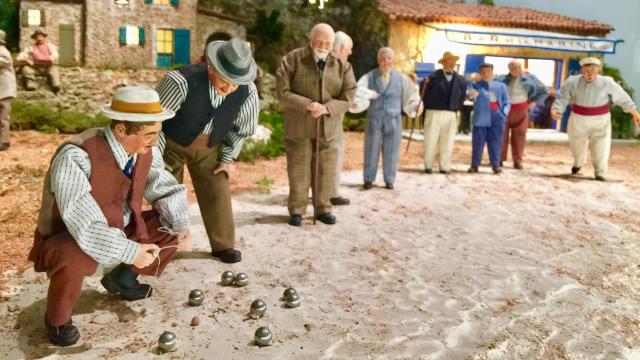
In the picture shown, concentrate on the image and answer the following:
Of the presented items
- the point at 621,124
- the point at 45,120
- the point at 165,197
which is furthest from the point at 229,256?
the point at 621,124

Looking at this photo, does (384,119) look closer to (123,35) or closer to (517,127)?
(517,127)

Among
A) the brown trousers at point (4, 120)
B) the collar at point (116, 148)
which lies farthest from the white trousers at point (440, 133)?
the collar at point (116, 148)

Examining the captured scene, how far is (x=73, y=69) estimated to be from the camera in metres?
12.6

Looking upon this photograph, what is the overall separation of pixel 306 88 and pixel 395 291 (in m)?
2.42

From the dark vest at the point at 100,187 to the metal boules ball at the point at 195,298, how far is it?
810 millimetres

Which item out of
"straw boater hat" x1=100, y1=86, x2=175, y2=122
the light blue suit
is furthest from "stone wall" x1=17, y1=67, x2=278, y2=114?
"straw boater hat" x1=100, y1=86, x2=175, y2=122

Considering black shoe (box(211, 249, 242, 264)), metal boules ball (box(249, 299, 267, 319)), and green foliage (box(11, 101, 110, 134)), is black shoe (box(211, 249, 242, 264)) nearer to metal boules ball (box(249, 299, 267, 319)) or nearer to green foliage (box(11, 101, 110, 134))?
metal boules ball (box(249, 299, 267, 319))

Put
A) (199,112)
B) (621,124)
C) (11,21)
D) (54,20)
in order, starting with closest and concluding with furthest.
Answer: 1. (199,112)
2. (11,21)
3. (54,20)
4. (621,124)

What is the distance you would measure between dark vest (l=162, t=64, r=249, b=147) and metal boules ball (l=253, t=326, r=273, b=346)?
1.65 m

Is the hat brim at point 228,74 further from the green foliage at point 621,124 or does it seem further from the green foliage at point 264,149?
the green foliage at point 621,124

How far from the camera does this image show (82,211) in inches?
117

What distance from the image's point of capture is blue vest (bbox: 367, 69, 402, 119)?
307 inches

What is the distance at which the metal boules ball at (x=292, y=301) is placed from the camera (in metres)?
3.92

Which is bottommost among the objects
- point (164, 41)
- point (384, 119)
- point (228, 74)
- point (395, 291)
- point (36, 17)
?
point (395, 291)
